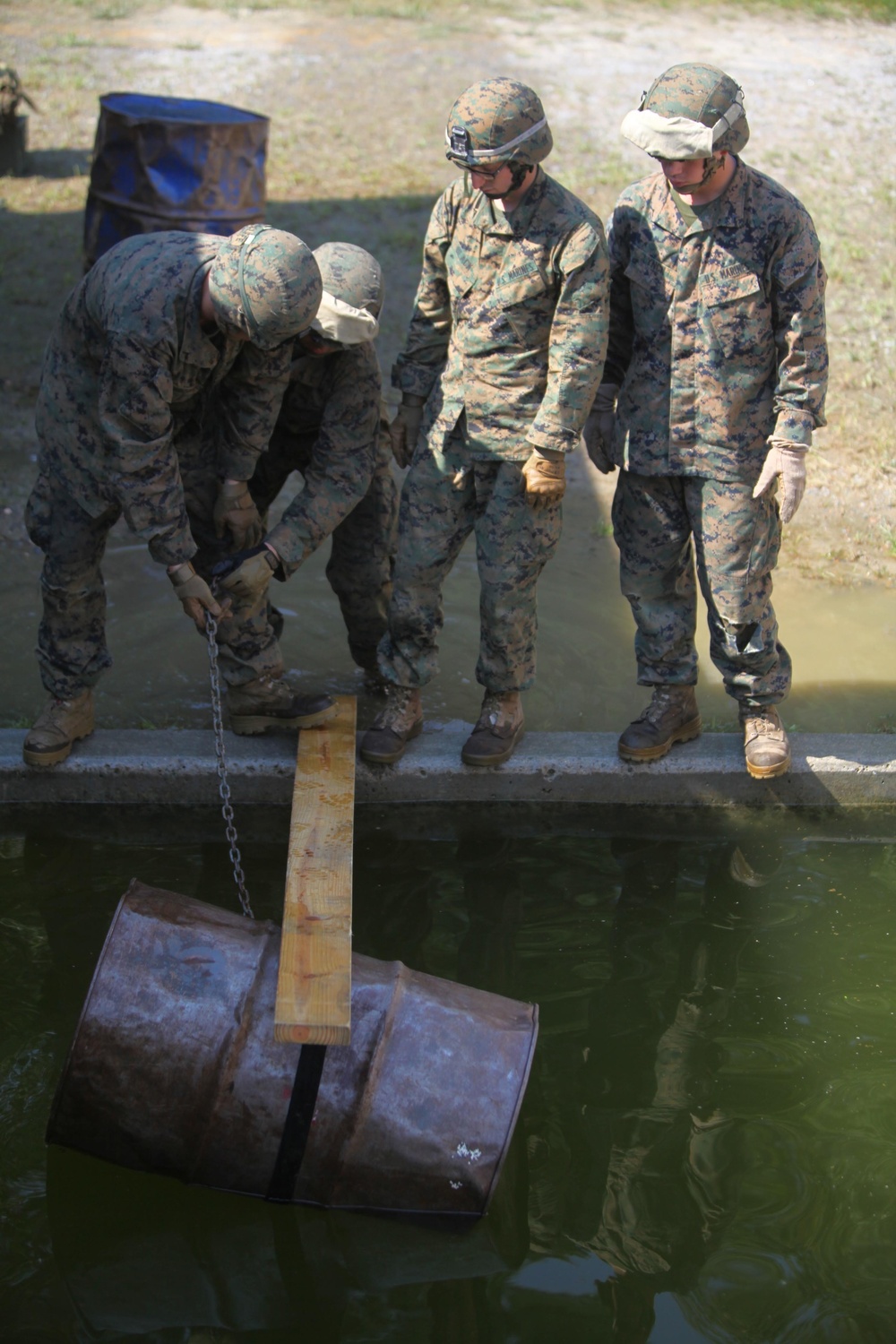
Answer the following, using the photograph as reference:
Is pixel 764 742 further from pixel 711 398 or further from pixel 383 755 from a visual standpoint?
pixel 383 755

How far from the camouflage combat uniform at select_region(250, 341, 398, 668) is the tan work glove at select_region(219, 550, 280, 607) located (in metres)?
0.04

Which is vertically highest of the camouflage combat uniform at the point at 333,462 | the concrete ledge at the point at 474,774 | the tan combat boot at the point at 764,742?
the camouflage combat uniform at the point at 333,462

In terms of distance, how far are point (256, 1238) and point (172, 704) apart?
8.03 feet

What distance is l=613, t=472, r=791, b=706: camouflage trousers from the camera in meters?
4.13

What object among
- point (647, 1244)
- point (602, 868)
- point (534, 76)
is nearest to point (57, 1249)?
point (647, 1244)

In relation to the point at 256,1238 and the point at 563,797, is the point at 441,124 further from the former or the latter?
the point at 256,1238

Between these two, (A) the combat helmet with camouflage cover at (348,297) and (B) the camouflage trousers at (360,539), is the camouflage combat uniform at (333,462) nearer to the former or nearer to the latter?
(B) the camouflage trousers at (360,539)

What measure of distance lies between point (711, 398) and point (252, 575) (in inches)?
62.5

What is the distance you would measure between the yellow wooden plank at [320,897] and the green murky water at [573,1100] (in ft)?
1.38

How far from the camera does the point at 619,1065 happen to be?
3.52 m

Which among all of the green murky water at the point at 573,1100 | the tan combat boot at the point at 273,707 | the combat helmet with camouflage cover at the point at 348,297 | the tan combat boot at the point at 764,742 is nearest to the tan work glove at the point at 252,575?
the tan combat boot at the point at 273,707

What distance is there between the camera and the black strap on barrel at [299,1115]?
2.92m

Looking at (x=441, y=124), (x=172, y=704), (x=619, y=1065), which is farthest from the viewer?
(x=441, y=124)

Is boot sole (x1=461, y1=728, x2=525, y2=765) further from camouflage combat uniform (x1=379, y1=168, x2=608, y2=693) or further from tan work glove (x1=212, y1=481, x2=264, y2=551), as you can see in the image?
tan work glove (x1=212, y1=481, x2=264, y2=551)
